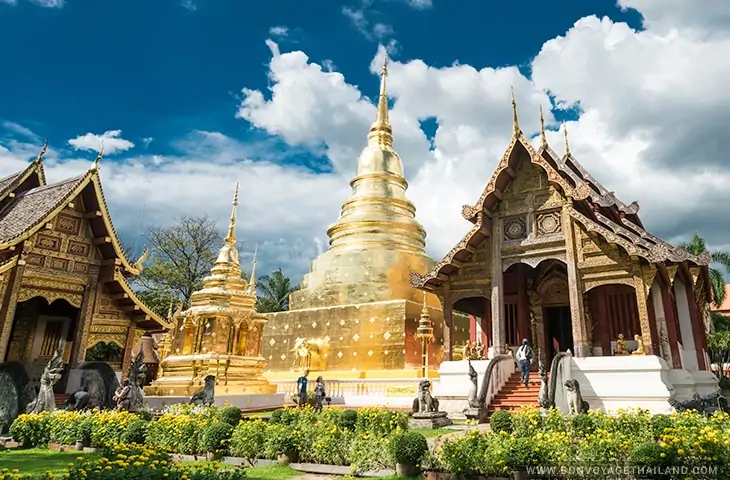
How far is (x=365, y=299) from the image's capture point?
23.0 metres

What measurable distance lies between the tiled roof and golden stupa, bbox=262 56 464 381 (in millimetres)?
11206

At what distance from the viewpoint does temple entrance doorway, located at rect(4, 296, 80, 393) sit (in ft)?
49.2

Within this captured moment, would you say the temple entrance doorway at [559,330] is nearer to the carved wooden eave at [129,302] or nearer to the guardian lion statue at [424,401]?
the guardian lion statue at [424,401]

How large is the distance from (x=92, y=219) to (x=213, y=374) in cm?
698

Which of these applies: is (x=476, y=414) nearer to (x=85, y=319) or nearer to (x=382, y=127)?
(x=85, y=319)

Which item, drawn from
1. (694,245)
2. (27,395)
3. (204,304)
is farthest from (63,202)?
(694,245)

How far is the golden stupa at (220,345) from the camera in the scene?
18.7 metres

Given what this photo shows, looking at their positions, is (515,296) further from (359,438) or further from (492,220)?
(359,438)

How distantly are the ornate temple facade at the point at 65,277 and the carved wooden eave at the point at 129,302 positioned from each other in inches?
1.1

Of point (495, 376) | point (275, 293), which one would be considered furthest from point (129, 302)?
point (275, 293)

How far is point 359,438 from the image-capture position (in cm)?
811

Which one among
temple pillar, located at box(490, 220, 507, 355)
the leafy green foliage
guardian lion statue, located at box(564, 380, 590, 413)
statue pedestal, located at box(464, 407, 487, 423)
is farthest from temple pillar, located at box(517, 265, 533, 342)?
the leafy green foliage

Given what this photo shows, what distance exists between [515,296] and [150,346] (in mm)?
23183

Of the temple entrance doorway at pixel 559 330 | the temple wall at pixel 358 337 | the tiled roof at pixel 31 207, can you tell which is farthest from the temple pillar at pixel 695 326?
the tiled roof at pixel 31 207
